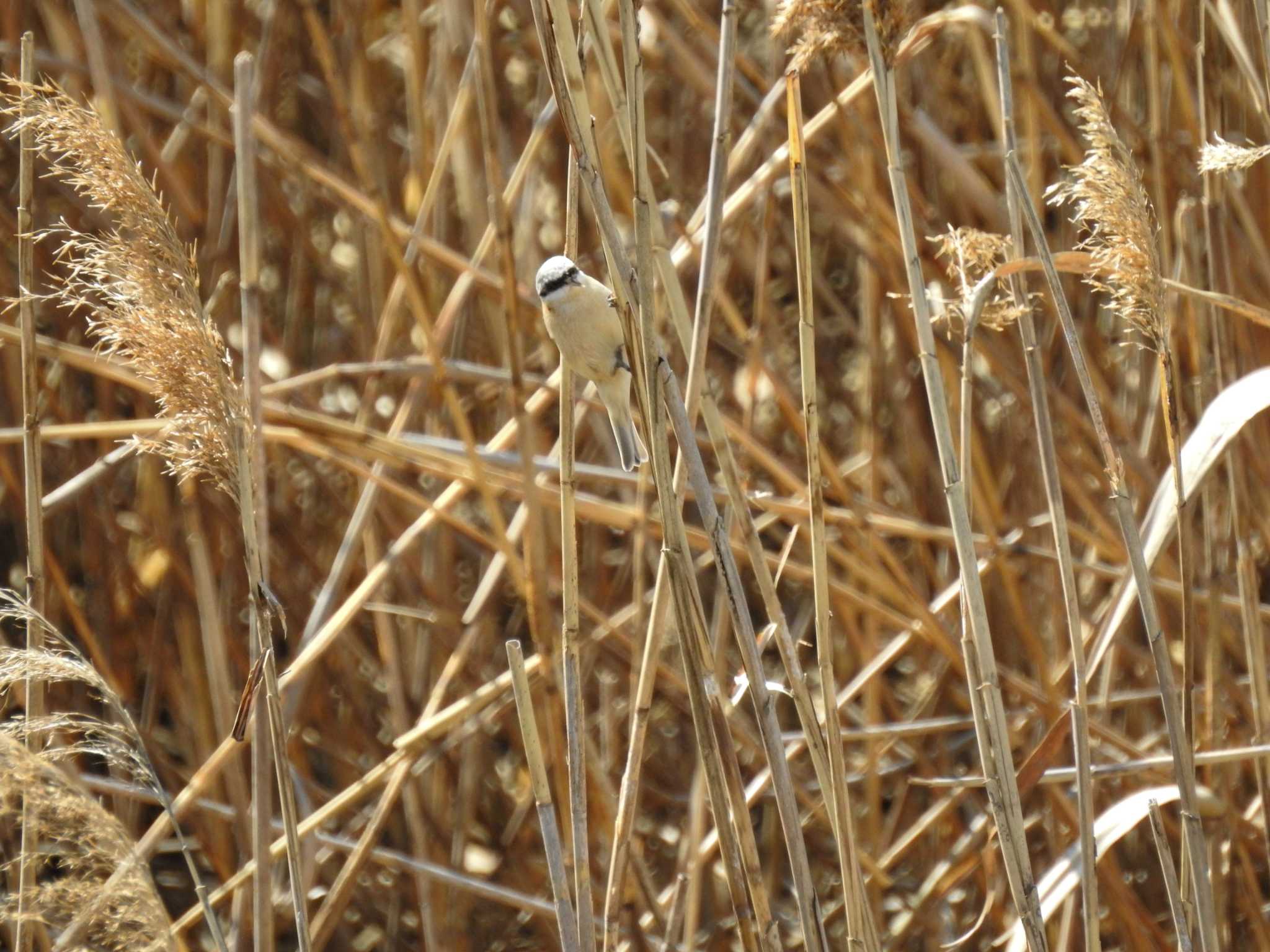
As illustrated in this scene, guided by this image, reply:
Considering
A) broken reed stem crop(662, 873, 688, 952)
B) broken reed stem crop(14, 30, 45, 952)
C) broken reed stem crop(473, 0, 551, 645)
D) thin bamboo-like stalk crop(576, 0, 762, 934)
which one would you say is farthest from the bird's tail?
broken reed stem crop(14, 30, 45, 952)

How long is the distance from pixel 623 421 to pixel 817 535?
512 millimetres

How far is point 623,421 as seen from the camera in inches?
57.2

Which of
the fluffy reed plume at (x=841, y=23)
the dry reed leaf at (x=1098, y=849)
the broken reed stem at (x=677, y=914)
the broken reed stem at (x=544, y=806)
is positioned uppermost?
the fluffy reed plume at (x=841, y=23)

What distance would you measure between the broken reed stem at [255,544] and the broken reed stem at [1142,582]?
528mm

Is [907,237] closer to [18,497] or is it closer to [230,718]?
[230,718]

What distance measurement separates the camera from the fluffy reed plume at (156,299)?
821mm

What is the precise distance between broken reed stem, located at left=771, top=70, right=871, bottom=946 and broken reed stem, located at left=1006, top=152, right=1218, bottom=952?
15 centimetres

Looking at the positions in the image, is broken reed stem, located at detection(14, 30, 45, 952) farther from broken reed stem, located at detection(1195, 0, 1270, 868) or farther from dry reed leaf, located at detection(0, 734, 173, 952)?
broken reed stem, located at detection(1195, 0, 1270, 868)

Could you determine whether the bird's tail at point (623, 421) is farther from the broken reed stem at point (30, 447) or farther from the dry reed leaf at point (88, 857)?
the dry reed leaf at point (88, 857)

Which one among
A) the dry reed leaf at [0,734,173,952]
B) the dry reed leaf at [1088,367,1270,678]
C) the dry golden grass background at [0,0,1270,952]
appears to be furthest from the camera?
the dry golden grass background at [0,0,1270,952]

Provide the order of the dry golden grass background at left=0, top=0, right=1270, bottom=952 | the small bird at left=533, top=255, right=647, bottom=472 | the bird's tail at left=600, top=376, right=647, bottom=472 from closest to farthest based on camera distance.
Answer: the small bird at left=533, top=255, right=647, bottom=472, the bird's tail at left=600, top=376, right=647, bottom=472, the dry golden grass background at left=0, top=0, right=1270, bottom=952

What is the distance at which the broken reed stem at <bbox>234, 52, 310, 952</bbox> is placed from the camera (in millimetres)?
839

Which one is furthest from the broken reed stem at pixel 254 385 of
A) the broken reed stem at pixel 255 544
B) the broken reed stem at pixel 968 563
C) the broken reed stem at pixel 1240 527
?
the broken reed stem at pixel 1240 527

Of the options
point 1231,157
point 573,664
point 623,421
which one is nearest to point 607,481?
point 623,421
